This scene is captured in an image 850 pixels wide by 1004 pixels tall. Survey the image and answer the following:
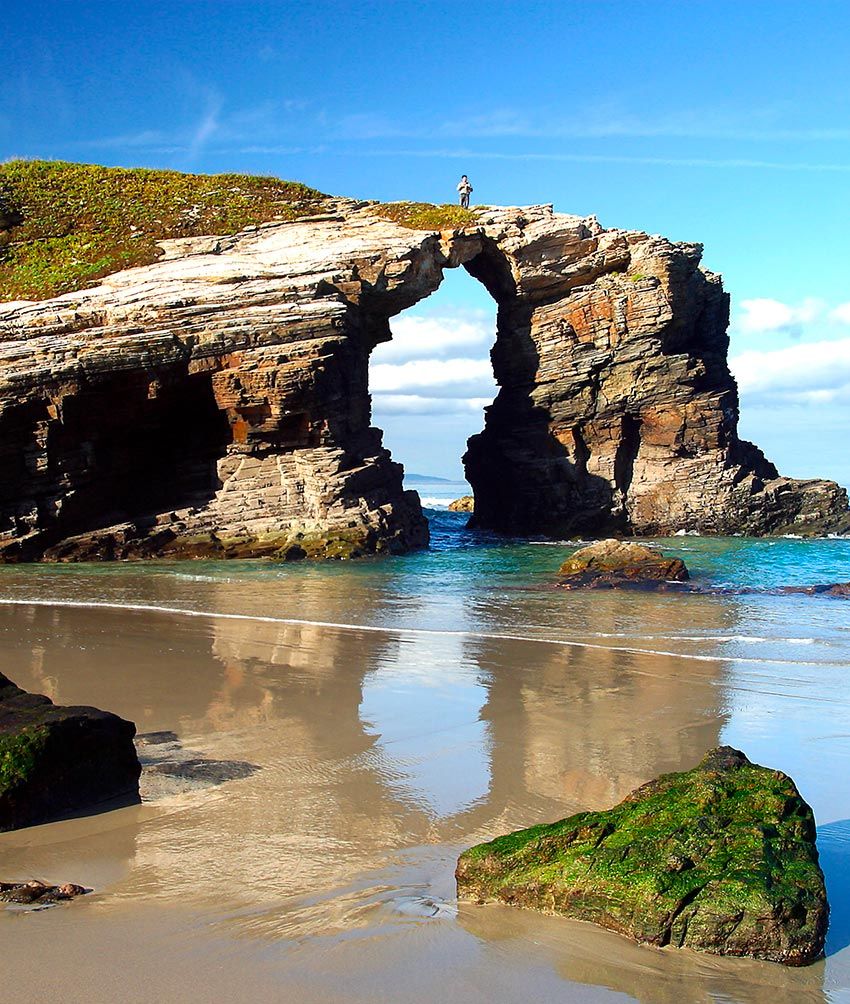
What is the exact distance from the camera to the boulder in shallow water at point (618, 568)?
23219 mm

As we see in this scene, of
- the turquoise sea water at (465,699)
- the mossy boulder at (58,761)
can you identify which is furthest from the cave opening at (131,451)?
the mossy boulder at (58,761)

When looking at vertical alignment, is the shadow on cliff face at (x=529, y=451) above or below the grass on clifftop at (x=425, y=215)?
below

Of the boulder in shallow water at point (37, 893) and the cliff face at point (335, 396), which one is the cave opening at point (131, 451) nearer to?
the cliff face at point (335, 396)

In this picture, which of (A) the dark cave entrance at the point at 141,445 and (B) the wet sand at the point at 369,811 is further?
(A) the dark cave entrance at the point at 141,445

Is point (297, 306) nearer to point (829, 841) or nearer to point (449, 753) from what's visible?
point (449, 753)

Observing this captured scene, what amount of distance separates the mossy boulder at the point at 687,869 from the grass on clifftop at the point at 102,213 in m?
30.6

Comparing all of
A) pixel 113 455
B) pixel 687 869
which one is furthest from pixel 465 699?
pixel 113 455

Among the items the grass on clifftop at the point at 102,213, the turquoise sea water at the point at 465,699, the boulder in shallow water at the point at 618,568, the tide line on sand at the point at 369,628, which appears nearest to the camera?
the turquoise sea water at the point at 465,699

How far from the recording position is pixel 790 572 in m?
26.8

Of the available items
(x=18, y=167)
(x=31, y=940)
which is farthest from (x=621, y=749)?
(x=18, y=167)

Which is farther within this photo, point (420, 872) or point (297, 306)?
point (297, 306)

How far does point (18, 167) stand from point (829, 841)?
47.8 m

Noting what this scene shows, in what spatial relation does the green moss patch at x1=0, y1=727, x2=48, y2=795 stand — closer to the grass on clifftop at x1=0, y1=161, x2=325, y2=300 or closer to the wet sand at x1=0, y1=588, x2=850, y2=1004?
the wet sand at x1=0, y1=588, x2=850, y2=1004

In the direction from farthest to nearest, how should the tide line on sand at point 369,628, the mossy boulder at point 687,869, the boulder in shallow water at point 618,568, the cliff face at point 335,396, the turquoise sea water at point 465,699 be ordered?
the cliff face at point 335,396
the boulder in shallow water at point 618,568
the tide line on sand at point 369,628
the turquoise sea water at point 465,699
the mossy boulder at point 687,869
